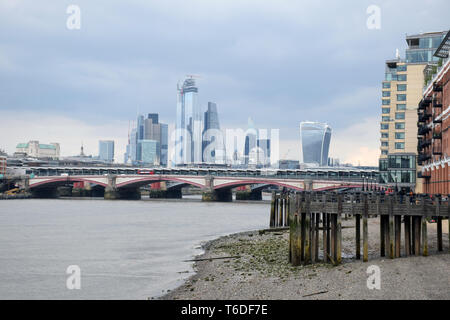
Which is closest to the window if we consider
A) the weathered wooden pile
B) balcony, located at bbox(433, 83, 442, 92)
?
balcony, located at bbox(433, 83, 442, 92)

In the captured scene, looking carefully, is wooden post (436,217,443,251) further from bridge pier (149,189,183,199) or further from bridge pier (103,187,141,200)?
bridge pier (149,189,183,199)

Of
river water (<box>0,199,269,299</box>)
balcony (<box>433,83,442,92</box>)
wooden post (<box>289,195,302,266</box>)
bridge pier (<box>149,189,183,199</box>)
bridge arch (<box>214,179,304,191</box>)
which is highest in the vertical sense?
balcony (<box>433,83,442,92</box>)

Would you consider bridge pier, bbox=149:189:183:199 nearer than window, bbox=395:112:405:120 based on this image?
No

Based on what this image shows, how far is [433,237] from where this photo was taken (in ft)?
108

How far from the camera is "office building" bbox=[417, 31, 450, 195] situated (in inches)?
1654

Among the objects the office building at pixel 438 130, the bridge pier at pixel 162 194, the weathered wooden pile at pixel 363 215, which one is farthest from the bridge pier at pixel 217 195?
the weathered wooden pile at pixel 363 215

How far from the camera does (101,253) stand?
3703cm

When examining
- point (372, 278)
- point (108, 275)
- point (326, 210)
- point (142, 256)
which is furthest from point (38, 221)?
point (372, 278)

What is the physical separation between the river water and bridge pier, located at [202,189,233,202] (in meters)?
46.7

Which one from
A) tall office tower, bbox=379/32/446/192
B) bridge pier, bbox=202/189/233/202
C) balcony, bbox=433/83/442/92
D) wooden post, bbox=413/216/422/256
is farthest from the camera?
bridge pier, bbox=202/189/233/202

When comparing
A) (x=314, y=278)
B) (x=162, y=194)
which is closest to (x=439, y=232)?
(x=314, y=278)

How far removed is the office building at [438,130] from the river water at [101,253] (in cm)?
1889

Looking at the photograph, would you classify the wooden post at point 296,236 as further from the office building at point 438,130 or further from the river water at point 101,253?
the office building at point 438,130
